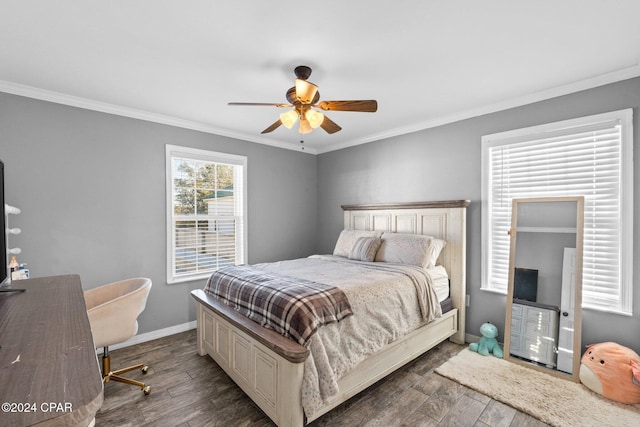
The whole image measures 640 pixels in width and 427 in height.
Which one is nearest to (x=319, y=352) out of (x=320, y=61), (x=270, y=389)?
(x=270, y=389)

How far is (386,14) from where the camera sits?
178 cm

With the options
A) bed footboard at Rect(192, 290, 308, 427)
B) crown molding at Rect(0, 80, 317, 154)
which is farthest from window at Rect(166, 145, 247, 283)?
bed footboard at Rect(192, 290, 308, 427)

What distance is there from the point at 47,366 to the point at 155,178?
3.28m

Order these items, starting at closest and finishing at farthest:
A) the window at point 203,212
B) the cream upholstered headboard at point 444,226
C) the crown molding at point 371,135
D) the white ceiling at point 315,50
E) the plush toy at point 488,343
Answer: the white ceiling at point 315,50, the crown molding at point 371,135, the plush toy at point 488,343, the cream upholstered headboard at point 444,226, the window at point 203,212

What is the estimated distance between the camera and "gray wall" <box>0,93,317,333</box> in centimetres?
275

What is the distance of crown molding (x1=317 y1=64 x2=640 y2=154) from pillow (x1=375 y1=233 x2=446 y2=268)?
1.44 metres

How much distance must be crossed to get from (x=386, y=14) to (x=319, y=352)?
7.10ft

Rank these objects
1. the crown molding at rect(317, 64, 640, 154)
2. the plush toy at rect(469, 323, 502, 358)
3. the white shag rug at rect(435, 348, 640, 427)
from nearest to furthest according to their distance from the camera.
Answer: the white shag rug at rect(435, 348, 640, 427)
the crown molding at rect(317, 64, 640, 154)
the plush toy at rect(469, 323, 502, 358)

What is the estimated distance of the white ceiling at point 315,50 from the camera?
5.74 feet

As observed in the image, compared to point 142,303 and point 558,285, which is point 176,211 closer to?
point 142,303

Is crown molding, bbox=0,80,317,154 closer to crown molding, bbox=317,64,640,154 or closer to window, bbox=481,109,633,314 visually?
crown molding, bbox=317,64,640,154

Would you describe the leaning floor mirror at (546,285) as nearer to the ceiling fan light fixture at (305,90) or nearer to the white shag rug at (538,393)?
the white shag rug at (538,393)

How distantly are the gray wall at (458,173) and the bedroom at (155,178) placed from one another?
0.04 ft

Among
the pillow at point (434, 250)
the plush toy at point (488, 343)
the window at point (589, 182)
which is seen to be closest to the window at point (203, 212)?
the pillow at point (434, 250)
